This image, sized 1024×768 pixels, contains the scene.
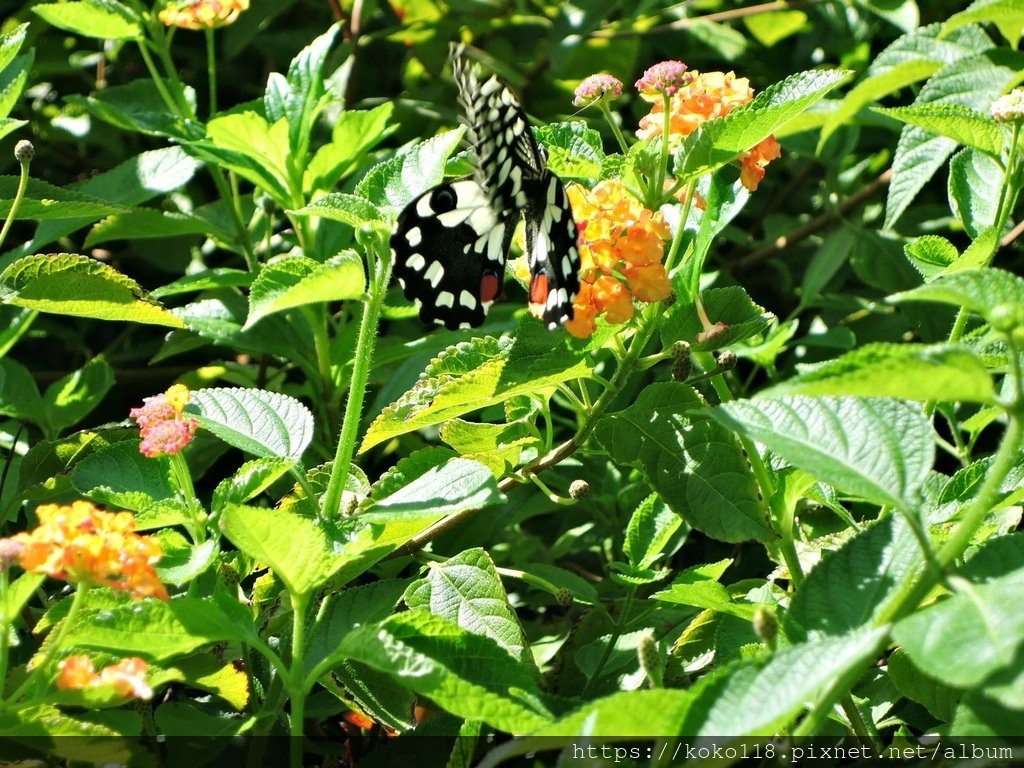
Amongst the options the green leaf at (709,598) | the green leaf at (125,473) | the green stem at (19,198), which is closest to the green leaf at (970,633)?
the green leaf at (709,598)

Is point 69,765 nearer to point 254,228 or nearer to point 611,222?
point 611,222

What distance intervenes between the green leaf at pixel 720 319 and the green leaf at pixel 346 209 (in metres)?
0.41

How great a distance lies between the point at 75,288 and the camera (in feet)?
5.61

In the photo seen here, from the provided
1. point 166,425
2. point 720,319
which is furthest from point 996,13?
point 166,425

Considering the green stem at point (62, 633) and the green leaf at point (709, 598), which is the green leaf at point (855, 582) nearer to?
the green leaf at point (709, 598)

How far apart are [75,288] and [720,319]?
0.94 meters

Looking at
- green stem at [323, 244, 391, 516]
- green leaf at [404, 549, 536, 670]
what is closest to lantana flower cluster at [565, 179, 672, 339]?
green stem at [323, 244, 391, 516]

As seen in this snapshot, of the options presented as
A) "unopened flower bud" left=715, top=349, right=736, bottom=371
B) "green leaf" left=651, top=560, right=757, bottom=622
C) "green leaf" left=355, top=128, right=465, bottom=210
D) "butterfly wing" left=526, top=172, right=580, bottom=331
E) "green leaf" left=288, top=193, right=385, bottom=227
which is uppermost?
"green leaf" left=288, top=193, right=385, bottom=227

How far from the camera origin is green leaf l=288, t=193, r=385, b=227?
53.9 inches

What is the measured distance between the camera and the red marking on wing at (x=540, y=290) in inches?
56.6

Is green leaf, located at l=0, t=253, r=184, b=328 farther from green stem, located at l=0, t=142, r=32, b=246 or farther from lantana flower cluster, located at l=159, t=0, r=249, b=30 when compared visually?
lantana flower cluster, located at l=159, t=0, r=249, b=30

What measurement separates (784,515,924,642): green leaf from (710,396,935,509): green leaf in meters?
0.09

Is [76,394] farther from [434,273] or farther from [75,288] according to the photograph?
[434,273]

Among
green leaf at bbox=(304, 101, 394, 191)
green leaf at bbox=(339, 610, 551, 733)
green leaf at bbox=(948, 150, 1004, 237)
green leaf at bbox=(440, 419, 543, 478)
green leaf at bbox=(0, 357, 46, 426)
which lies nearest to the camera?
green leaf at bbox=(339, 610, 551, 733)
